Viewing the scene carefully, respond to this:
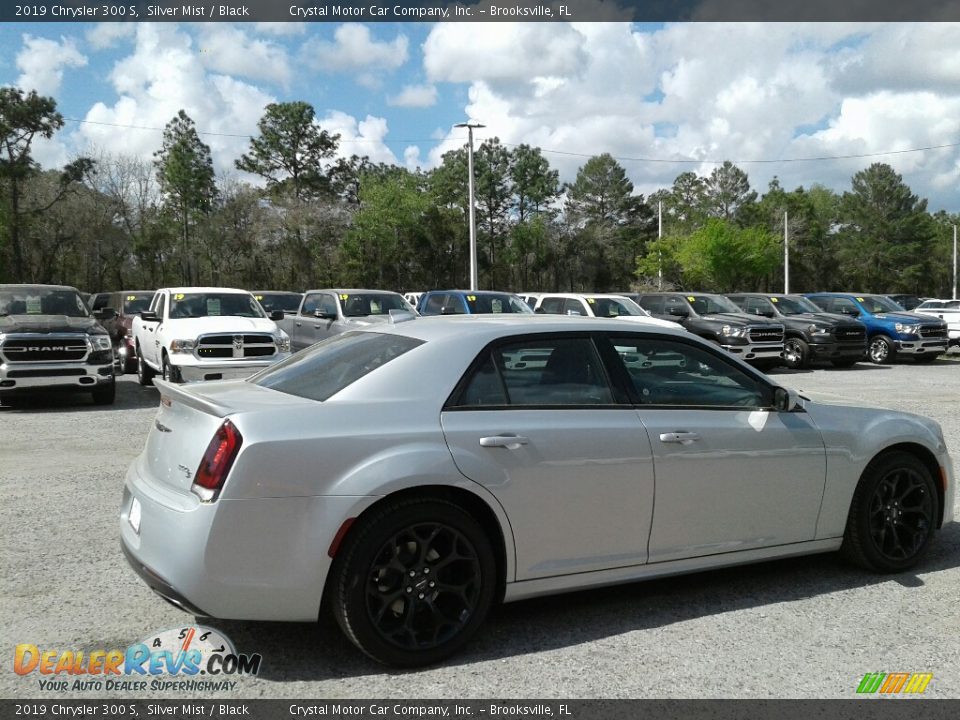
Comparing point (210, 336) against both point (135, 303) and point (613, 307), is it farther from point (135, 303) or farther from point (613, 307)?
point (613, 307)

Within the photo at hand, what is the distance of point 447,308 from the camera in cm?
1853

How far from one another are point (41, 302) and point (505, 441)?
40.5 feet

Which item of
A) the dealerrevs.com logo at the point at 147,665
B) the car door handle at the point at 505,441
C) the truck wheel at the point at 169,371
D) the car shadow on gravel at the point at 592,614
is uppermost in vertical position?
the car door handle at the point at 505,441

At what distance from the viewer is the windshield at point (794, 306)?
74.7ft

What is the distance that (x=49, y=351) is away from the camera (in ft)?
41.3

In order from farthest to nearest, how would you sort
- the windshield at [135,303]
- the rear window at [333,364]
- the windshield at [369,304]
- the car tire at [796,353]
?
the car tire at [796,353] → the windshield at [135,303] → the windshield at [369,304] → the rear window at [333,364]

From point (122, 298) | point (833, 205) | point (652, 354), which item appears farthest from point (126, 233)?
point (833, 205)

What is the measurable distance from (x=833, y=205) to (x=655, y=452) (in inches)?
3956

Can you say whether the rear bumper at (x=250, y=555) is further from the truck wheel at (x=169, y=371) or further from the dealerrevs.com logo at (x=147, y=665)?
the truck wheel at (x=169, y=371)

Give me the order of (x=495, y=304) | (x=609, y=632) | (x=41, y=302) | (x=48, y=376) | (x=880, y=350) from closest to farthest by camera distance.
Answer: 1. (x=609, y=632)
2. (x=48, y=376)
3. (x=41, y=302)
4. (x=495, y=304)
5. (x=880, y=350)

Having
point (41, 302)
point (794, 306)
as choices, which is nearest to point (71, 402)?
point (41, 302)

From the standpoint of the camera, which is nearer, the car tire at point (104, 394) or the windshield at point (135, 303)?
the car tire at point (104, 394)

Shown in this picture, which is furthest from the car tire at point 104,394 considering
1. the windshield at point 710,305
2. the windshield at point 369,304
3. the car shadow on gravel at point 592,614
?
the windshield at point 710,305

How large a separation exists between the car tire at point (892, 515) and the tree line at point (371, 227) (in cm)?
4782
